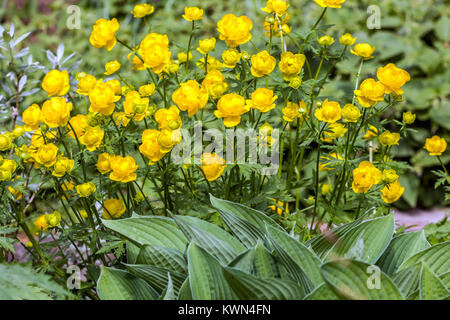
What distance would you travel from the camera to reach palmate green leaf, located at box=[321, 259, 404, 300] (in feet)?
3.45

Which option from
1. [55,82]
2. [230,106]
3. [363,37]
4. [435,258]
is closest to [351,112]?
[230,106]

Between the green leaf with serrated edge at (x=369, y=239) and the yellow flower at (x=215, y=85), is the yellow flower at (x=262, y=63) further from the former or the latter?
the green leaf with serrated edge at (x=369, y=239)

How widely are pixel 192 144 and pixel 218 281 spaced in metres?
0.40

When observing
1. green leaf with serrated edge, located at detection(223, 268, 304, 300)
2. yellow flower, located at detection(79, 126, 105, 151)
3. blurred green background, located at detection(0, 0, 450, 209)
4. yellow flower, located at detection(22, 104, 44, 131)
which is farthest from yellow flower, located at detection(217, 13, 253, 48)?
blurred green background, located at detection(0, 0, 450, 209)

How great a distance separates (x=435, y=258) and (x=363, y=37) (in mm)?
2394

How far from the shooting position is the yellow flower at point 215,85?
1346 millimetres

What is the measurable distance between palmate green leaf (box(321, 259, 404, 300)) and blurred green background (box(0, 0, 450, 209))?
129 centimetres

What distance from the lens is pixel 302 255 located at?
47.3 inches

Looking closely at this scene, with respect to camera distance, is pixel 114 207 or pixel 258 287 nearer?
pixel 258 287

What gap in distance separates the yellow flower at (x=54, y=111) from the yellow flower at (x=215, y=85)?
351 mm

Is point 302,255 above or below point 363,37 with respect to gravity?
above

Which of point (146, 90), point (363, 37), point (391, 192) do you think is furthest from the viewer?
point (363, 37)

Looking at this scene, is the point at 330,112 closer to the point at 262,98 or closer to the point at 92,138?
the point at 262,98

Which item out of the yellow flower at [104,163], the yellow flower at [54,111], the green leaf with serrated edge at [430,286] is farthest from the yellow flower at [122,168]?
the green leaf with serrated edge at [430,286]
